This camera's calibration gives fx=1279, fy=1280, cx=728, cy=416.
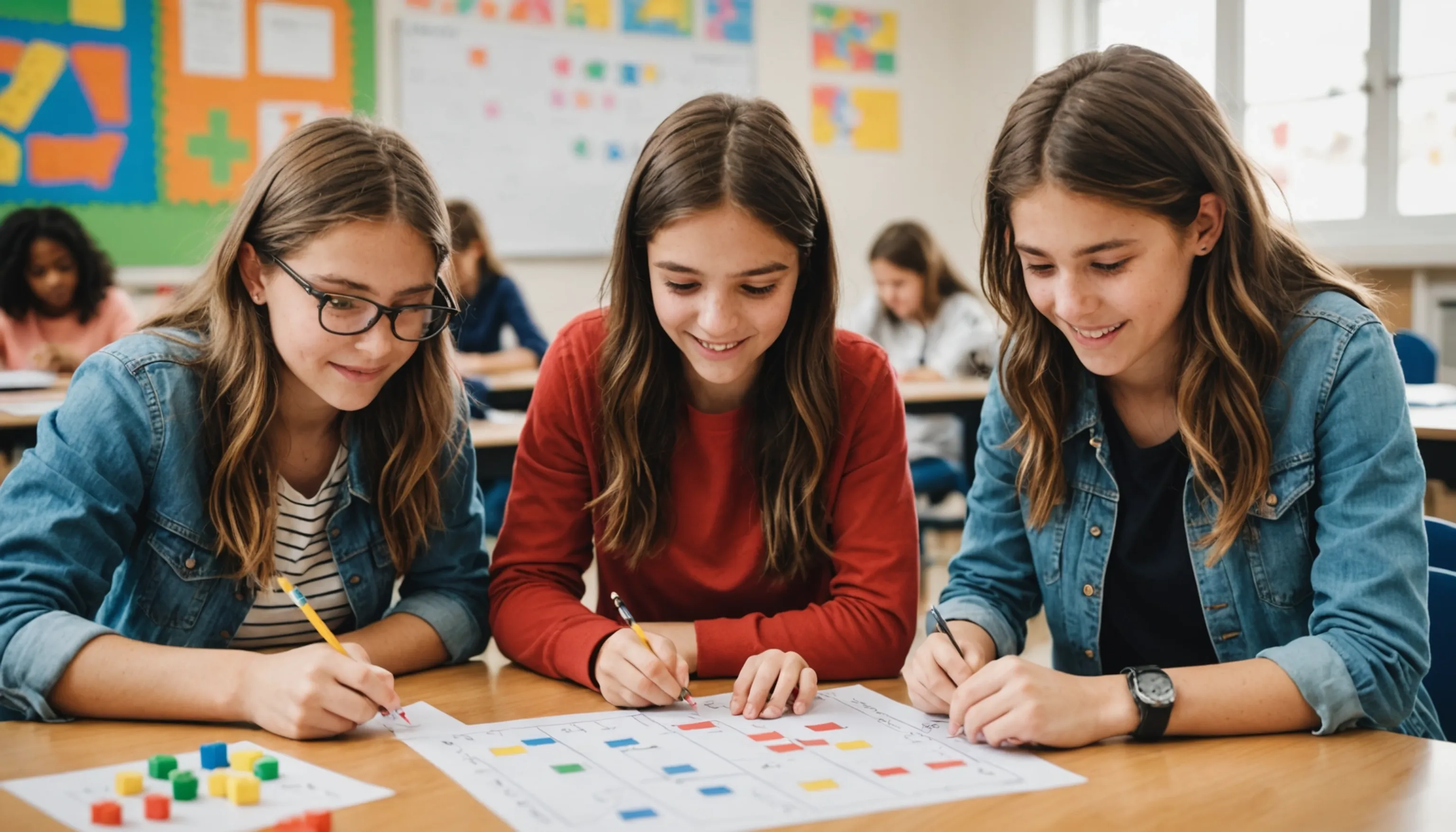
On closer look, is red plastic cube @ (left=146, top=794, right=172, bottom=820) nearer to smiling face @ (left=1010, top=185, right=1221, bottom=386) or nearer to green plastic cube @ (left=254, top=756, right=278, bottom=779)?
green plastic cube @ (left=254, top=756, right=278, bottom=779)

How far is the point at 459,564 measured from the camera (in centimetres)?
143

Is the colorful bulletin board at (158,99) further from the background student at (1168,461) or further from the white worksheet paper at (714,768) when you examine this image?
the white worksheet paper at (714,768)

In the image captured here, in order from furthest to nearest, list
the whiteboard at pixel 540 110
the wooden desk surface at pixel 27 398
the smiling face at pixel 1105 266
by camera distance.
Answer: the whiteboard at pixel 540 110 → the wooden desk surface at pixel 27 398 → the smiling face at pixel 1105 266

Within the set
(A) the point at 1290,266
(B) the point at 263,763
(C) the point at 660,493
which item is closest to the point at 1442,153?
(A) the point at 1290,266

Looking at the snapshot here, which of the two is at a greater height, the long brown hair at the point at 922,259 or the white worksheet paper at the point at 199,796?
the long brown hair at the point at 922,259

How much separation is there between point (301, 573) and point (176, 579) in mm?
130

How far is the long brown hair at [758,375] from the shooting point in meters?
1.36

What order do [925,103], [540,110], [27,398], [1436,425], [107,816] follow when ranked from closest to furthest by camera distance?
[107,816] < [1436,425] < [27,398] < [540,110] < [925,103]

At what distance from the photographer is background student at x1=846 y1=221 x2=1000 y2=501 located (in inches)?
165

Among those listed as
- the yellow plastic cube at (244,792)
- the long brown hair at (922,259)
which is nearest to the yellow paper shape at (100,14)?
the long brown hair at (922,259)

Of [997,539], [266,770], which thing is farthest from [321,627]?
[997,539]

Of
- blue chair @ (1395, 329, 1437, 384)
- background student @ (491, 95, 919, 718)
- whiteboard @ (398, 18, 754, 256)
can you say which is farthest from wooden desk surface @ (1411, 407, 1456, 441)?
whiteboard @ (398, 18, 754, 256)

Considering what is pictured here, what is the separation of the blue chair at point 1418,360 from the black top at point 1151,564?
7.02ft

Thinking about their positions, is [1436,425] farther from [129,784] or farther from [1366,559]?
[129,784]
